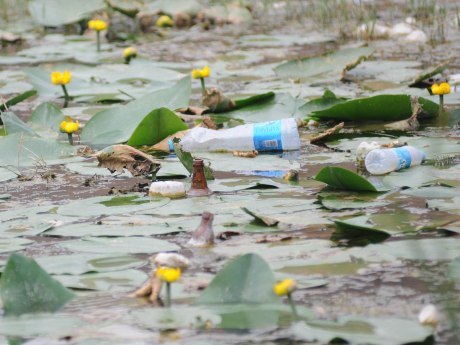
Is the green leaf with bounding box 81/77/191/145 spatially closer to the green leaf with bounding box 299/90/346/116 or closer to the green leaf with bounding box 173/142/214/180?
the green leaf with bounding box 299/90/346/116

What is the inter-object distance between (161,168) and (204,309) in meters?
1.27

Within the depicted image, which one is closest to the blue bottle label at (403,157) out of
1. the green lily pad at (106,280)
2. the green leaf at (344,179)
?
the green leaf at (344,179)

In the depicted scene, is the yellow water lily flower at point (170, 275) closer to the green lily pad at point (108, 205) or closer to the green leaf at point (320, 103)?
the green lily pad at point (108, 205)

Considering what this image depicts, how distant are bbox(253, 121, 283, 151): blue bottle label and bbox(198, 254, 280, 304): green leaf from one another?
1.41 meters

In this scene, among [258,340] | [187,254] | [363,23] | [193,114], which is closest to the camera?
[258,340]

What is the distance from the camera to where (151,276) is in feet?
6.78

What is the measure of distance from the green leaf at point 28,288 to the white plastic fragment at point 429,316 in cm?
67

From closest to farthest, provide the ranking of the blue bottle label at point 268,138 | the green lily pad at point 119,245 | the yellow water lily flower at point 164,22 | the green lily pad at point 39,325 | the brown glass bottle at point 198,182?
1. the green lily pad at point 39,325
2. the green lily pad at point 119,245
3. the brown glass bottle at point 198,182
4. the blue bottle label at point 268,138
5. the yellow water lily flower at point 164,22

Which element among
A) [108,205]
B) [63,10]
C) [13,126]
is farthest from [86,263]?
[63,10]

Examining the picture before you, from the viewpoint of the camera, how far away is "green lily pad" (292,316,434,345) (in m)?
1.72

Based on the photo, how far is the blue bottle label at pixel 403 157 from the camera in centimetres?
296

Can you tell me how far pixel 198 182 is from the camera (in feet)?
9.20

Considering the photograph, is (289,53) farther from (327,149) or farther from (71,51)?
(327,149)

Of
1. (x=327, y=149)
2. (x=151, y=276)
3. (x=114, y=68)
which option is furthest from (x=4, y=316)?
(x=114, y=68)
